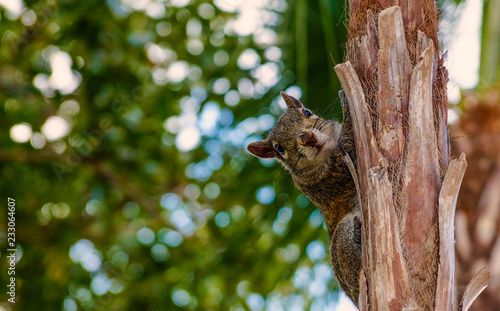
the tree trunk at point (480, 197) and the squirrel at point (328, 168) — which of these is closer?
the squirrel at point (328, 168)

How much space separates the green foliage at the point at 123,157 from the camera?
16.1 ft

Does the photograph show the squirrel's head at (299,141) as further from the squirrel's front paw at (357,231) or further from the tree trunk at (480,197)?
the tree trunk at (480,197)

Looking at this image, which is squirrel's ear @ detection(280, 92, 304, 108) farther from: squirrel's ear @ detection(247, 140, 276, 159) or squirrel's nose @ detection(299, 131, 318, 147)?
squirrel's nose @ detection(299, 131, 318, 147)

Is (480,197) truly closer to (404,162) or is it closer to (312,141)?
(312,141)

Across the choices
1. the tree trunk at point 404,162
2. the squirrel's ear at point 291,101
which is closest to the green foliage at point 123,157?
the squirrel's ear at point 291,101

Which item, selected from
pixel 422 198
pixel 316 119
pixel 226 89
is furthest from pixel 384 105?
pixel 226 89

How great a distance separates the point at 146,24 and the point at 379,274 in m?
4.93

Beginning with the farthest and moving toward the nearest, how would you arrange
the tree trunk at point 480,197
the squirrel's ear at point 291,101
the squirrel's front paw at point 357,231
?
the tree trunk at point 480,197 < the squirrel's ear at point 291,101 < the squirrel's front paw at point 357,231

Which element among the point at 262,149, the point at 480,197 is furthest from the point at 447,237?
the point at 480,197

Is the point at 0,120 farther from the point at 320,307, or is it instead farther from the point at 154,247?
the point at 320,307

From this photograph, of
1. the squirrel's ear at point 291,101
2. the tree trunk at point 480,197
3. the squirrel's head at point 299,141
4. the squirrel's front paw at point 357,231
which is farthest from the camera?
the tree trunk at point 480,197

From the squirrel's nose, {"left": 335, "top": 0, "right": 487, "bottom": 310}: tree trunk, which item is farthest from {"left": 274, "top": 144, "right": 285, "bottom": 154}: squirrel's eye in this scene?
{"left": 335, "top": 0, "right": 487, "bottom": 310}: tree trunk

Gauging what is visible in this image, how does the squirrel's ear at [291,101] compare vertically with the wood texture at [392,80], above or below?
below

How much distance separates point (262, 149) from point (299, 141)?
0.39 metres
